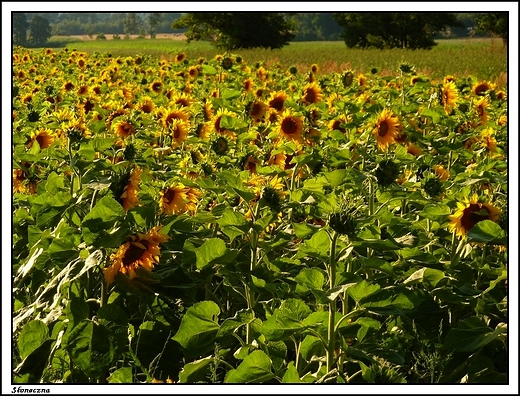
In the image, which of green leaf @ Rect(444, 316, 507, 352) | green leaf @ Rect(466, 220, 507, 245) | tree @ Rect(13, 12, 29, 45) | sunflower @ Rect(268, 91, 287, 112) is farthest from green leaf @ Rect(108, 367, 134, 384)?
sunflower @ Rect(268, 91, 287, 112)

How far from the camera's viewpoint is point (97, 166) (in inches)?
102

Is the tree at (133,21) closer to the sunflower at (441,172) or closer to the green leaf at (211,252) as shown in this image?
the green leaf at (211,252)

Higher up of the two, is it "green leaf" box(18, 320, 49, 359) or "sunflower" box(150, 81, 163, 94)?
"sunflower" box(150, 81, 163, 94)

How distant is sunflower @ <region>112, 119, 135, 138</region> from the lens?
3.86 metres

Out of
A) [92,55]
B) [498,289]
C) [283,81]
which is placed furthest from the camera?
[92,55]

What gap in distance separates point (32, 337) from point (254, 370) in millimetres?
664

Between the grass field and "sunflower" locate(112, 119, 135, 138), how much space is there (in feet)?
7.56

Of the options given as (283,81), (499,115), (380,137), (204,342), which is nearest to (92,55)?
(283,81)

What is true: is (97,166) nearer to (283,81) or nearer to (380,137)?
(380,137)

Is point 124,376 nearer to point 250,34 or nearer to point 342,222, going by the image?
point 342,222

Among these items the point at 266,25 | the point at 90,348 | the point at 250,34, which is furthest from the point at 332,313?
the point at 250,34

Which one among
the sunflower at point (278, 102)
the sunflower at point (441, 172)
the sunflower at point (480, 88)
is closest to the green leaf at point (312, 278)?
the sunflower at point (441, 172)

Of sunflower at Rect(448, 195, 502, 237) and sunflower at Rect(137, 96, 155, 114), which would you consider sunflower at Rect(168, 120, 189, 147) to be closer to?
sunflower at Rect(137, 96, 155, 114)

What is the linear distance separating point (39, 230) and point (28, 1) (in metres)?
0.72
